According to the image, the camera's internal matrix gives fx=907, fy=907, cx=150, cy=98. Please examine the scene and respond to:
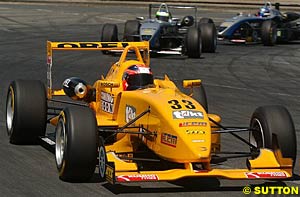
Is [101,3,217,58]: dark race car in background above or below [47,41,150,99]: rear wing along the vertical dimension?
below

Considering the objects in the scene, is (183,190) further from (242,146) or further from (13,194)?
(242,146)

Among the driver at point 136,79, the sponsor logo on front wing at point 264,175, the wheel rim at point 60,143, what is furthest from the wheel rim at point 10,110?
the sponsor logo on front wing at point 264,175

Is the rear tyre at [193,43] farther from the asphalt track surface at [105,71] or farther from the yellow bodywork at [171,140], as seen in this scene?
the yellow bodywork at [171,140]

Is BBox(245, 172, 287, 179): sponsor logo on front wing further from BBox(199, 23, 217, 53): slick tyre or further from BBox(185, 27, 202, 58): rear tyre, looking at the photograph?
BBox(199, 23, 217, 53): slick tyre

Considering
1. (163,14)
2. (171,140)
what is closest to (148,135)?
(171,140)

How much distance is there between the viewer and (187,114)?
31.5 ft

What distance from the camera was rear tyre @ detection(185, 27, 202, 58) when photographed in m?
25.9

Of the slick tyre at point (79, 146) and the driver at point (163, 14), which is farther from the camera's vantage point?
the driver at point (163, 14)

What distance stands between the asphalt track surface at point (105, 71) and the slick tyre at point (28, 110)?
0.73ft

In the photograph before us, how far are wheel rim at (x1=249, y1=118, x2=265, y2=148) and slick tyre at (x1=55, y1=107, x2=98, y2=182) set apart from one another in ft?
6.32

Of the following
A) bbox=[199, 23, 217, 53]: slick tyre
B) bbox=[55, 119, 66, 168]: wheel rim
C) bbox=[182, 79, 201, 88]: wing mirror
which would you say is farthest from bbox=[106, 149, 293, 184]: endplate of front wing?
bbox=[199, 23, 217, 53]: slick tyre

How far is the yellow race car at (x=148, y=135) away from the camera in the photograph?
930cm

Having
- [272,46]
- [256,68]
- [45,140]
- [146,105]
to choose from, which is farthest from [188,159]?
[272,46]

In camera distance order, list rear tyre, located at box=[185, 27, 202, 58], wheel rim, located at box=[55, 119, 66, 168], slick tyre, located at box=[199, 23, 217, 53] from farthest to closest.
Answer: slick tyre, located at box=[199, 23, 217, 53], rear tyre, located at box=[185, 27, 202, 58], wheel rim, located at box=[55, 119, 66, 168]
